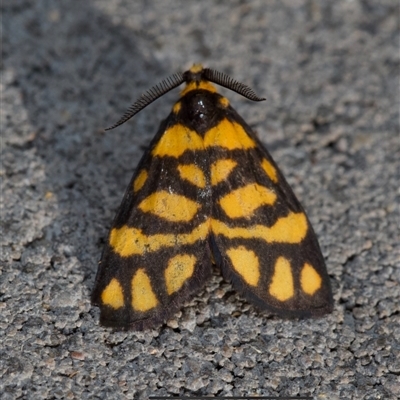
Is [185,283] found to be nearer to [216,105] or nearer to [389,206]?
[216,105]

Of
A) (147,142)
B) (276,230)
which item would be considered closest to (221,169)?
(276,230)

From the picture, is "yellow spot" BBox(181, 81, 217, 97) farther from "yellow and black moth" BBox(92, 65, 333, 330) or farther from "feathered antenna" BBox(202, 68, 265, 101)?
"yellow and black moth" BBox(92, 65, 333, 330)

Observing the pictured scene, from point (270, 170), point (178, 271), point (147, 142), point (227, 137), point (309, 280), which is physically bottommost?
point (309, 280)

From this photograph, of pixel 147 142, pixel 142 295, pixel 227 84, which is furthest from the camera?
pixel 147 142

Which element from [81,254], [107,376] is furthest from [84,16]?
[107,376]

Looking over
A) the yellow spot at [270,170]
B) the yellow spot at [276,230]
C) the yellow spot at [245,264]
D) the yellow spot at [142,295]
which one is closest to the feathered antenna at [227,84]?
the yellow spot at [270,170]

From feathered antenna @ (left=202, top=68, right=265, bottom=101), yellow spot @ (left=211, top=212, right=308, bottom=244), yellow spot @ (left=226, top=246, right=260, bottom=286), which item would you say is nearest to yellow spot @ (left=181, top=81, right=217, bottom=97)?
feathered antenna @ (left=202, top=68, right=265, bottom=101)

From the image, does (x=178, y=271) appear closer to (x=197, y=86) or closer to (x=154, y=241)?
(x=154, y=241)
